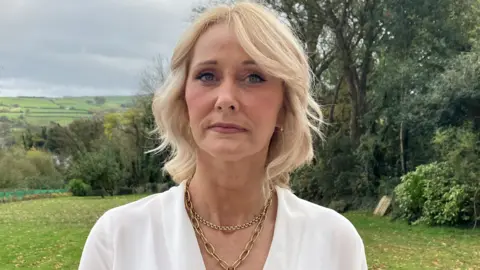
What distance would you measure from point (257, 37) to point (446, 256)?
21.1ft

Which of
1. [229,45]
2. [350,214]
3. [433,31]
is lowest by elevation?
[350,214]

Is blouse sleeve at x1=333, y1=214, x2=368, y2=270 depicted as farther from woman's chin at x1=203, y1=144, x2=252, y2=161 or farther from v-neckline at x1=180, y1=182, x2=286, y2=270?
woman's chin at x1=203, y1=144, x2=252, y2=161

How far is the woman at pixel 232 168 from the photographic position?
103cm

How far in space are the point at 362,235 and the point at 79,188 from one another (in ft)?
31.7

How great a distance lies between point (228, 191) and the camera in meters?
1.15

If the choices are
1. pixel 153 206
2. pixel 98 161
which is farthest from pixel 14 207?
pixel 153 206

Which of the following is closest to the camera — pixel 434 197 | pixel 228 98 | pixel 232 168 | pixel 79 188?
pixel 228 98

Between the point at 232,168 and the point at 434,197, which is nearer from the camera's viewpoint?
the point at 232,168

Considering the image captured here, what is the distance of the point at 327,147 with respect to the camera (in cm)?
1207

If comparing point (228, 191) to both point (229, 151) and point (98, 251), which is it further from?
point (98, 251)

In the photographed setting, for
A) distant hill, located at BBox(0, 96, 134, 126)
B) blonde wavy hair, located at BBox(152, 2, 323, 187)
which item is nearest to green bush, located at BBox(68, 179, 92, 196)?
distant hill, located at BBox(0, 96, 134, 126)

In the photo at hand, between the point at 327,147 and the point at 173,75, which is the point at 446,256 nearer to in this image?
the point at 327,147

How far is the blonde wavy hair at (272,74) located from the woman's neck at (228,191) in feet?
0.17

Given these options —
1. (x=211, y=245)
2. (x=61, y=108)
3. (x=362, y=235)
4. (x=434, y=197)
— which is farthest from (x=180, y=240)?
(x=61, y=108)
